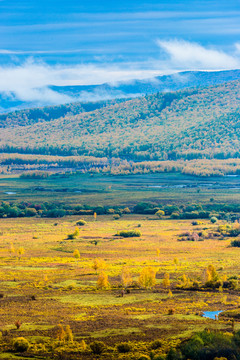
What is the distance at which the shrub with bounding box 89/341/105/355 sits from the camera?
44531mm

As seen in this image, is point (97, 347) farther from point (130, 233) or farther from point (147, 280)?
point (130, 233)

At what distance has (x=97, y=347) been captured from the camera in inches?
1758

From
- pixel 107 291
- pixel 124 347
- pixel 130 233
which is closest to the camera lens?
pixel 124 347

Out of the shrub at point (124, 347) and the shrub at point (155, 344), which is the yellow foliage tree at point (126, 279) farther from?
the shrub at point (124, 347)

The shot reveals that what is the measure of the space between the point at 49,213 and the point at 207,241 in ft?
195

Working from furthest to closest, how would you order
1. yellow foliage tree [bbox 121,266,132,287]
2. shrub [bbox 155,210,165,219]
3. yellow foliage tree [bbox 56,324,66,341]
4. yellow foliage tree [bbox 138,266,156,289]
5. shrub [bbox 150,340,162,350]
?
shrub [bbox 155,210,165,219], yellow foliage tree [bbox 121,266,132,287], yellow foliage tree [bbox 138,266,156,289], yellow foliage tree [bbox 56,324,66,341], shrub [bbox 150,340,162,350]

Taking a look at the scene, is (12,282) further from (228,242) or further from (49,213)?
(49,213)

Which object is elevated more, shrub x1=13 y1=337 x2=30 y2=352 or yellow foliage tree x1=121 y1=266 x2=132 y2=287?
yellow foliage tree x1=121 y1=266 x2=132 y2=287

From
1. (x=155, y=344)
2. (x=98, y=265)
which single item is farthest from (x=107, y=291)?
(x=155, y=344)

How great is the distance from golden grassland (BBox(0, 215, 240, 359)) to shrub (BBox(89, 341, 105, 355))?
65 centimetres

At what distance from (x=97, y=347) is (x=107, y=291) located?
21.8 m

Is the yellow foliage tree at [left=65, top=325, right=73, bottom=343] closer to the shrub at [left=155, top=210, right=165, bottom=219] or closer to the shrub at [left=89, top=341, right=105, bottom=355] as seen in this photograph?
the shrub at [left=89, top=341, right=105, bottom=355]

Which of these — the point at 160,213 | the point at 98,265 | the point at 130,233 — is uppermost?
the point at 160,213

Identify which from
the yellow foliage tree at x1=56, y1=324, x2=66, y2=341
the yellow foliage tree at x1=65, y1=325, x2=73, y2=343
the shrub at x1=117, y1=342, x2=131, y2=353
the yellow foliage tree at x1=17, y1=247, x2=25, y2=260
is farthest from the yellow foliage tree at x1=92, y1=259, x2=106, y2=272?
the shrub at x1=117, y1=342, x2=131, y2=353
